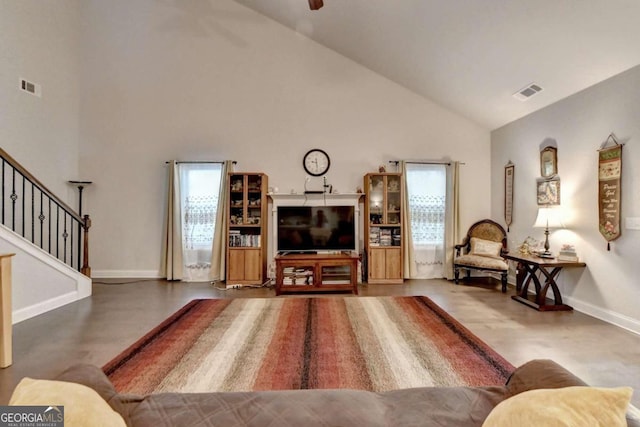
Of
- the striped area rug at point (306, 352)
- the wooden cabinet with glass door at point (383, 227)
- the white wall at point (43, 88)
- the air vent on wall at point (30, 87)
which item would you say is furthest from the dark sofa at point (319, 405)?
the air vent on wall at point (30, 87)

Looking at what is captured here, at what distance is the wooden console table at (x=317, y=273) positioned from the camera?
455 cm

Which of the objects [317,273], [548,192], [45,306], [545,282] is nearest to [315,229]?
[317,273]

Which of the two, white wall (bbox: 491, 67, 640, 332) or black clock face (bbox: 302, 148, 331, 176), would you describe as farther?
black clock face (bbox: 302, 148, 331, 176)

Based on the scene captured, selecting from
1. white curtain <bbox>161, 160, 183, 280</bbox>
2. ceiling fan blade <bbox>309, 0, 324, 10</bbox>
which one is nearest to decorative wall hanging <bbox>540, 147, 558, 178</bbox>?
ceiling fan blade <bbox>309, 0, 324, 10</bbox>

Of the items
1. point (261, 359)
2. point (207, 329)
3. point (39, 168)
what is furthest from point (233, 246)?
point (39, 168)

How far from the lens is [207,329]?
9.93 ft

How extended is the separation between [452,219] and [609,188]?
88.8 inches

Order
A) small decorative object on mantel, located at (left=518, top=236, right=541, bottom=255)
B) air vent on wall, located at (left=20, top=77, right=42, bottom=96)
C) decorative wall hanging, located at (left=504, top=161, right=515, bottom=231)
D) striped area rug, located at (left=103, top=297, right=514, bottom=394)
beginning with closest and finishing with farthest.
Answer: striped area rug, located at (left=103, top=297, right=514, bottom=394) < small decorative object on mantel, located at (left=518, top=236, right=541, bottom=255) < air vent on wall, located at (left=20, top=77, right=42, bottom=96) < decorative wall hanging, located at (left=504, top=161, right=515, bottom=231)

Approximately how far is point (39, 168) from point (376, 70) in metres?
5.69

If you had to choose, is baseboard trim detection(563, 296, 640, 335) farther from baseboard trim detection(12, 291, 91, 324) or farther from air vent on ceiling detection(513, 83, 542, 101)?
baseboard trim detection(12, 291, 91, 324)

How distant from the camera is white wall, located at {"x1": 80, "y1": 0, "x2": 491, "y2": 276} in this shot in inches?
213

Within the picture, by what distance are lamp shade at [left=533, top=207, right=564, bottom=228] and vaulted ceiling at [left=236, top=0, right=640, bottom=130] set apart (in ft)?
4.77

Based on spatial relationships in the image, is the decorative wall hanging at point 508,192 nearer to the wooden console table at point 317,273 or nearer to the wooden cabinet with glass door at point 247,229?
the wooden console table at point 317,273

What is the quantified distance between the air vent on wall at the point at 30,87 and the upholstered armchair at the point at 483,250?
23.3ft
